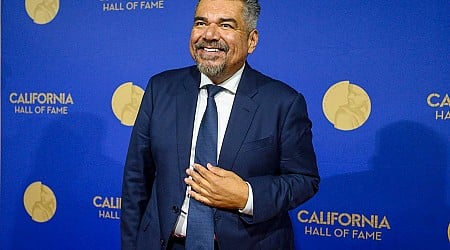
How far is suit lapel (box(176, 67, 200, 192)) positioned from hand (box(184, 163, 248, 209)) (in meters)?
0.08

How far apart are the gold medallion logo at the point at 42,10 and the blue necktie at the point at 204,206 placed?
1.55 meters

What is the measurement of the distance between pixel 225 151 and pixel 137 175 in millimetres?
305

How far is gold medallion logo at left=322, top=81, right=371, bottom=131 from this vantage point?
2.19 metres

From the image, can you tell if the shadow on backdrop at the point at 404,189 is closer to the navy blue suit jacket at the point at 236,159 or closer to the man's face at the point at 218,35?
the navy blue suit jacket at the point at 236,159

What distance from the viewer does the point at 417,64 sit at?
211 cm

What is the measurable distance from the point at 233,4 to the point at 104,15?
129 cm

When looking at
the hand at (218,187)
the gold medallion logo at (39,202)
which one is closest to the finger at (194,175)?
the hand at (218,187)

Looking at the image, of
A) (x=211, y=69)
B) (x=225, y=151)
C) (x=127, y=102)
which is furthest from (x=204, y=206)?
(x=127, y=102)

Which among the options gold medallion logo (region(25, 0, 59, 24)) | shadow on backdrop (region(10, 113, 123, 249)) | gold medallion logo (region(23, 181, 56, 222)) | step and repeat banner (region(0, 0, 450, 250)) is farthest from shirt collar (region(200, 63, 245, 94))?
gold medallion logo (region(23, 181, 56, 222))

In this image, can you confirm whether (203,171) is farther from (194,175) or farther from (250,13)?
(250,13)

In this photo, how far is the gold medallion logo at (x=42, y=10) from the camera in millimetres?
2742

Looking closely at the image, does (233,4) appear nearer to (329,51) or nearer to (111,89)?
(329,51)

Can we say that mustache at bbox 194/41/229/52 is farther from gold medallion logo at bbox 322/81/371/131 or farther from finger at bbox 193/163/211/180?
gold medallion logo at bbox 322/81/371/131

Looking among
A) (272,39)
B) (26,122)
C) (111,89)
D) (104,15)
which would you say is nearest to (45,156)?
(26,122)
